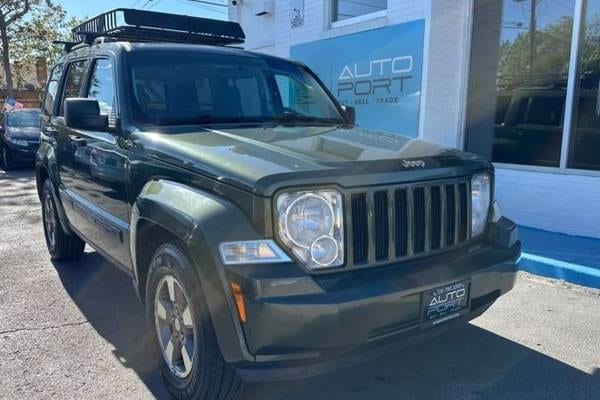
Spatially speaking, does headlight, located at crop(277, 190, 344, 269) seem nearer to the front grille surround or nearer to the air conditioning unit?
the front grille surround

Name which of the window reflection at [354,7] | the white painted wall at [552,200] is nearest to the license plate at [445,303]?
the white painted wall at [552,200]

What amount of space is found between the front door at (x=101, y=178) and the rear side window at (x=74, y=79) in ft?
0.69

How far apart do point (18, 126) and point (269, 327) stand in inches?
542

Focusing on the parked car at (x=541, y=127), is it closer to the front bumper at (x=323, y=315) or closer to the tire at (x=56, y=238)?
the front bumper at (x=323, y=315)

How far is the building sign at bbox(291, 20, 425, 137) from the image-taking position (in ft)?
23.6

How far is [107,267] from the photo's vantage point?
5.05m

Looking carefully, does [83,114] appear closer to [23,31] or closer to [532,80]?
[532,80]

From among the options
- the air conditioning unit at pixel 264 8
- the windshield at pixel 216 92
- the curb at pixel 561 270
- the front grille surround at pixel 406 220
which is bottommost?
the curb at pixel 561 270

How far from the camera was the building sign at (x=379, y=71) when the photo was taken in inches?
283

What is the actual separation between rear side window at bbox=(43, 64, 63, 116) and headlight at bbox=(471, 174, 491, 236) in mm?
3948

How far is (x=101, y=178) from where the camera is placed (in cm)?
360

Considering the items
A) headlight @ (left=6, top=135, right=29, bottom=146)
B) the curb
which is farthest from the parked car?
headlight @ (left=6, top=135, right=29, bottom=146)

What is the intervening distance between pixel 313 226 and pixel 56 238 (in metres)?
3.72

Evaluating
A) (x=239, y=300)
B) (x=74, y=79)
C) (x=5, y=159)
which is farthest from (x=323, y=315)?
(x=5, y=159)
